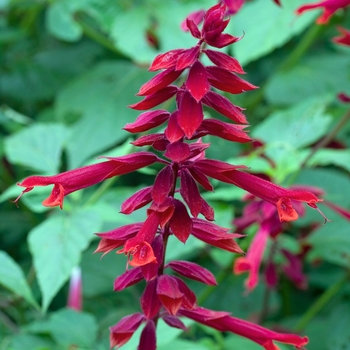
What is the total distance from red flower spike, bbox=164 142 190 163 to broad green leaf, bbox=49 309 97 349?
1.76ft

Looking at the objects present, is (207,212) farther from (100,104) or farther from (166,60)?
(100,104)

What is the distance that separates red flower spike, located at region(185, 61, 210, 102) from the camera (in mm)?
500

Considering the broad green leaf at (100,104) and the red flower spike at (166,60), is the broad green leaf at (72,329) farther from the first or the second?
the red flower spike at (166,60)

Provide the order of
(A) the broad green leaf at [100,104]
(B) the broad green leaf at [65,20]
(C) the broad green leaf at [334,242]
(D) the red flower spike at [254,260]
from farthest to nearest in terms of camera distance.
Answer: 1. (B) the broad green leaf at [65,20]
2. (A) the broad green leaf at [100,104]
3. (C) the broad green leaf at [334,242]
4. (D) the red flower spike at [254,260]

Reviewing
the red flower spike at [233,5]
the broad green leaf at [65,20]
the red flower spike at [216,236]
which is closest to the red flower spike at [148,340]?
the red flower spike at [216,236]

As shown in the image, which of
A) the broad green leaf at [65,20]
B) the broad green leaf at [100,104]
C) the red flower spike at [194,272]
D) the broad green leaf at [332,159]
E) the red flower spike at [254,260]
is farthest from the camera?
the broad green leaf at [65,20]

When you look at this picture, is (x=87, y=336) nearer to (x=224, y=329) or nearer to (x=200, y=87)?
(x=224, y=329)

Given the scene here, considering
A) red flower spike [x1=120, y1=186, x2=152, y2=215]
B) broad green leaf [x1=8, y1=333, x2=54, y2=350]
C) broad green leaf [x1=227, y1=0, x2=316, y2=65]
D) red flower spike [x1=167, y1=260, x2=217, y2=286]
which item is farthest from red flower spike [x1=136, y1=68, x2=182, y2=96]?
broad green leaf [x1=227, y1=0, x2=316, y2=65]

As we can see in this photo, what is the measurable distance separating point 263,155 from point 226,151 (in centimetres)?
13

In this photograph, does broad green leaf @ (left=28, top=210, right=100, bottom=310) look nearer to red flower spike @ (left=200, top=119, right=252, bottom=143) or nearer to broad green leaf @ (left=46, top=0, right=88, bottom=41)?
red flower spike @ (left=200, top=119, right=252, bottom=143)

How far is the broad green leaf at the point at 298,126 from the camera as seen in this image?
124 centimetres

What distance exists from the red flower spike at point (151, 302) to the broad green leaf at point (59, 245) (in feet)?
0.89

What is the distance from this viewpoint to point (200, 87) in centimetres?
51

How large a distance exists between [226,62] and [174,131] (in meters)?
0.09
